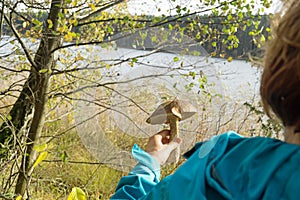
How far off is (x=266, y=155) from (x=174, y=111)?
1.22ft

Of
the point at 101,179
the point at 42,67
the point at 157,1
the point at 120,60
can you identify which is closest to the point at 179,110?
the point at 120,60

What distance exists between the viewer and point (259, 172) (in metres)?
0.53

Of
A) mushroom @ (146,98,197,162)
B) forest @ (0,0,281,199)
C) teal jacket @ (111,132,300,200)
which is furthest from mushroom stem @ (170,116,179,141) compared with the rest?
forest @ (0,0,281,199)

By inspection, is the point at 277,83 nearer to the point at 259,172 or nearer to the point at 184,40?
the point at 259,172

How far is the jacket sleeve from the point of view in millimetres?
872

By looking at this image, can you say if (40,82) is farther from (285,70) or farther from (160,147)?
(285,70)

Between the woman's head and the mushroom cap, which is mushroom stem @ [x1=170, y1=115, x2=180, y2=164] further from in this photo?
the woman's head

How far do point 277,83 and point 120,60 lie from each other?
1392 mm

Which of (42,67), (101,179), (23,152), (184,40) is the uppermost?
(184,40)

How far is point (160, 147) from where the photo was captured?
2.96 ft

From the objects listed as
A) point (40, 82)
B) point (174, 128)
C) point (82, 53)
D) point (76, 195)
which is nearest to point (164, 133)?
point (174, 128)

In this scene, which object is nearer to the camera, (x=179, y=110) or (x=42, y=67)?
(x=179, y=110)

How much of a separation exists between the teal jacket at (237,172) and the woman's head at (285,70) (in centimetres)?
4

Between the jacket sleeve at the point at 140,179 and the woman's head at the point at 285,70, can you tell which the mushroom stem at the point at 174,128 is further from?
the woman's head at the point at 285,70
